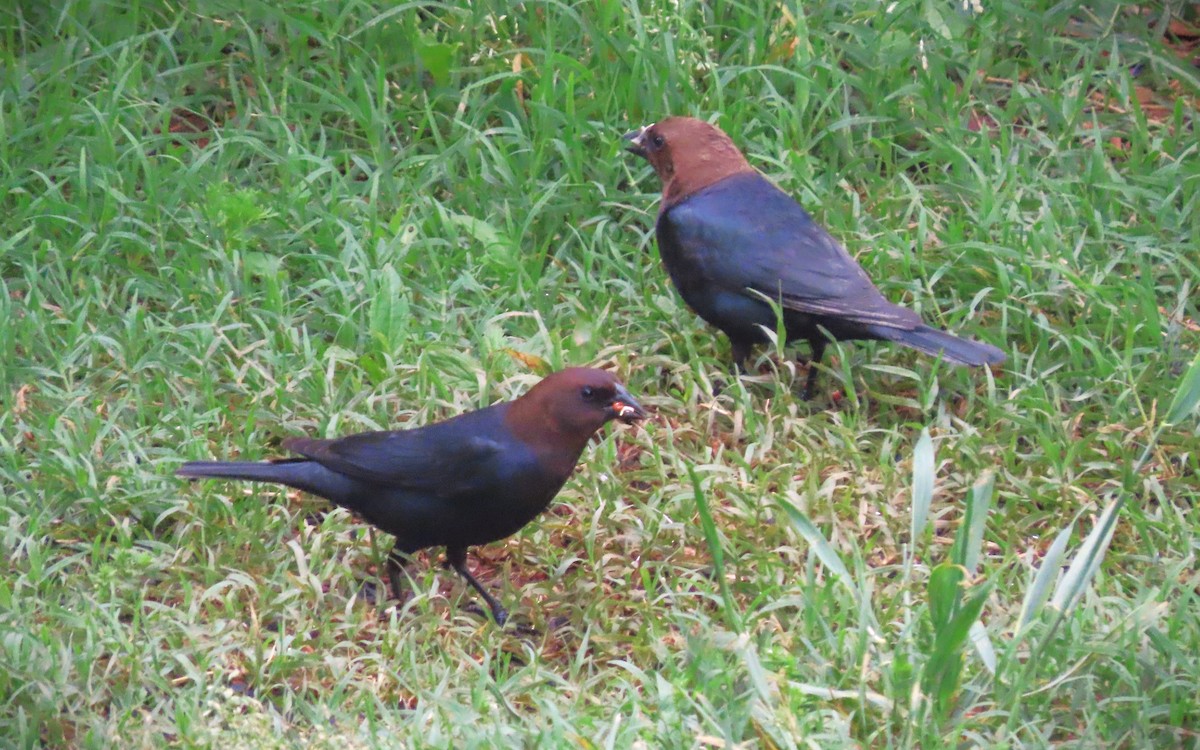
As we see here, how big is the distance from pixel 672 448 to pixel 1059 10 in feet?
8.69

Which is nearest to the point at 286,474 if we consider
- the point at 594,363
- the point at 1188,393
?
the point at 594,363

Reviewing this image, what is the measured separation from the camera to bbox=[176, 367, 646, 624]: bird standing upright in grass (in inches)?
154

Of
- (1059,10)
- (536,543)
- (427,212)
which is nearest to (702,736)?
(536,543)

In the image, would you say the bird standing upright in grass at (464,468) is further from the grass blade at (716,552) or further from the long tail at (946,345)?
the long tail at (946,345)

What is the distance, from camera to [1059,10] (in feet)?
19.4

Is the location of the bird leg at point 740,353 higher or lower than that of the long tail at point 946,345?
lower

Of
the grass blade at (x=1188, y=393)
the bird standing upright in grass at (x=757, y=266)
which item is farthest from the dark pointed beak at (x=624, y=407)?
the grass blade at (x=1188, y=393)

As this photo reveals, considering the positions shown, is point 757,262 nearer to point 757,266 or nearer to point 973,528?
point 757,266

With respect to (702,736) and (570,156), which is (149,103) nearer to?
(570,156)

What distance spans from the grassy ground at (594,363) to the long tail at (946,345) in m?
0.17

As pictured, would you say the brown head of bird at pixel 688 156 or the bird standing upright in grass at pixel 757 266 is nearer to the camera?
the bird standing upright in grass at pixel 757 266

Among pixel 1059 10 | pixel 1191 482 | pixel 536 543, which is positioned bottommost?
pixel 536 543

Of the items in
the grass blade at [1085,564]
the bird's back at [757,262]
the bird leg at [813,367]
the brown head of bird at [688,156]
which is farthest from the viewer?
the brown head of bird at [688,156]

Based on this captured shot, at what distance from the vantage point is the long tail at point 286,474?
394 cm
